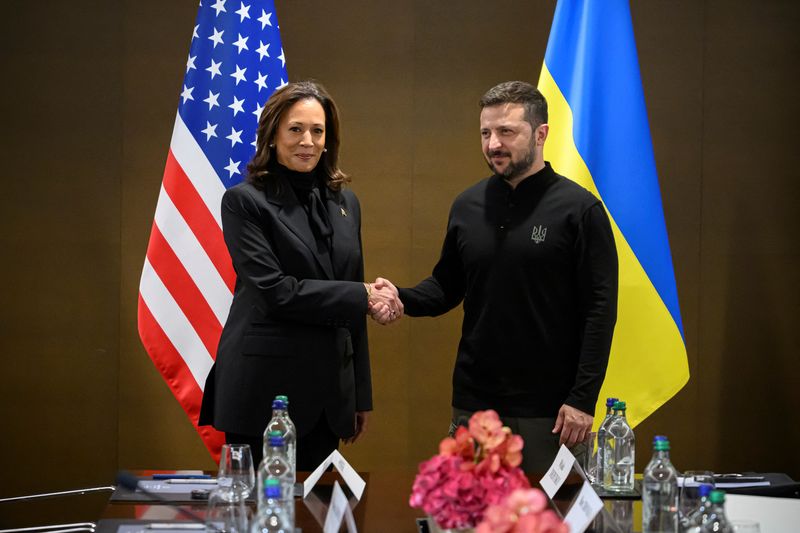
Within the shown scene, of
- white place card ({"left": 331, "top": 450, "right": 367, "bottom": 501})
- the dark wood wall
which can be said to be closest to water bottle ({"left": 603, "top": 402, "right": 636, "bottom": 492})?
white place card ({"left": 331, "top": 450, "right": 367, "bottom": 501})

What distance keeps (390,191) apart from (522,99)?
6.27 ft

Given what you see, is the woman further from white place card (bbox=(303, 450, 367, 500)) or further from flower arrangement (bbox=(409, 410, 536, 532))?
flower arrangement (bbox=(409, 410, 536, 532))

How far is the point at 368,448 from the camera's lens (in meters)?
4.93

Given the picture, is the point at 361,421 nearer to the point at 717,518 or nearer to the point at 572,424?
the point at 572,424

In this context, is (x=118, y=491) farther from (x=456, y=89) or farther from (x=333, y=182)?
(x=456, y=89)

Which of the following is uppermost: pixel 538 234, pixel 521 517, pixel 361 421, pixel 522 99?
pixel 522 99

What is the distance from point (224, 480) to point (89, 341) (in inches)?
116

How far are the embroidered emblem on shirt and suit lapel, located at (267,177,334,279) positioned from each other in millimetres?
658

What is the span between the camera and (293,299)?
2941 mm

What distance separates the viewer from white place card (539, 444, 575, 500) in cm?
222

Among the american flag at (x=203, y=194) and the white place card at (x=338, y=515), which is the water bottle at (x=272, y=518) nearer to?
the white place card at (x=338, y=515)

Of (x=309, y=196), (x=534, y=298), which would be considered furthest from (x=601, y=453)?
(x=309, y=196)

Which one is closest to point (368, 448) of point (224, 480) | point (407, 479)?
point (407, 479)

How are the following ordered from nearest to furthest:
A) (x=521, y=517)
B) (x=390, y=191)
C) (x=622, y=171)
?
(x=521, y=517) < (x=622, y=171) < (x=390, y=191)
